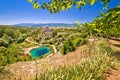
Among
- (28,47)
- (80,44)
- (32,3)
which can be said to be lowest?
(28,47)

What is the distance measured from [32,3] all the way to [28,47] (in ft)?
334

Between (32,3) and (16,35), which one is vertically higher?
(32,3)

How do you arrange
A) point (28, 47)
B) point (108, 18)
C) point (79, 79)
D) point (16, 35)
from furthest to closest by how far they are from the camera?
point (16, 35), point (28, 47), point (79, 79), point (108, 18)

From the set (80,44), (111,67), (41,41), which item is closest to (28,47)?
(41,41)

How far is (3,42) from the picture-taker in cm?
11375

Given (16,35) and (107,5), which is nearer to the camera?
(107,5)

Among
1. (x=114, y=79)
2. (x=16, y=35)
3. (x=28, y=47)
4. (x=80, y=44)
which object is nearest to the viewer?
(x=114, y=79)

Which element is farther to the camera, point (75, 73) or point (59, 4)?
point (75, 73)

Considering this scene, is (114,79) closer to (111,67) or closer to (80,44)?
(111,67)

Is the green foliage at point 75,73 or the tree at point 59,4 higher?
the tree at point 59,4

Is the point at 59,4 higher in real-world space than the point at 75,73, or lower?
higher

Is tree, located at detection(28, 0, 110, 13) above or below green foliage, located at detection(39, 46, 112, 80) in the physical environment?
above

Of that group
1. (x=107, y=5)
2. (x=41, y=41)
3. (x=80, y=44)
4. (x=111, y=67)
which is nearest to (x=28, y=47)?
(x=41, y=41)

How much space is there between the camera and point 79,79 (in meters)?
9.42
